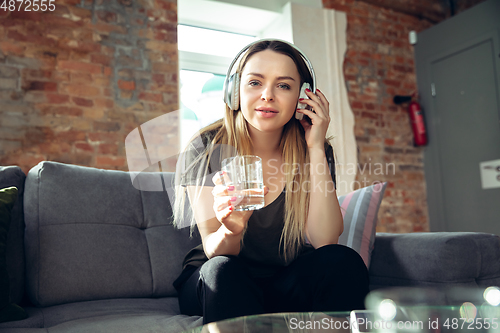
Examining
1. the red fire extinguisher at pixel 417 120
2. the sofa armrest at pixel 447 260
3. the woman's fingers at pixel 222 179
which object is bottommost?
the sofa armrest at pixel 447 260

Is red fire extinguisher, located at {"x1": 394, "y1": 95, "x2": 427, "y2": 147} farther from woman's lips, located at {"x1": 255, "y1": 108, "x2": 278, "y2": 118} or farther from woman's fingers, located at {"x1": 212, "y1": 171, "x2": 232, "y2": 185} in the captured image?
woman's fingers, located at {"x1": 212, "y1": 171, "x2": 232, "y2": 185}

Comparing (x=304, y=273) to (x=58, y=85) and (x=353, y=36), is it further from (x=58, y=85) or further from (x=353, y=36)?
(x=353, y=36)

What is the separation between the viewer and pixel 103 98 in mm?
2566

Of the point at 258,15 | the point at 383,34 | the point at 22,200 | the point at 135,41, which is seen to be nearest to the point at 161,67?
the point at 135,41

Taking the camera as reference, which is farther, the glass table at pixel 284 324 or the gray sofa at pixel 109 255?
the gray sofa at pixel 109 255

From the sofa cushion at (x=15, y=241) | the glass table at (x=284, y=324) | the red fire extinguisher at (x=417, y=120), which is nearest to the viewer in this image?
the glass table at (x=284, y=324)

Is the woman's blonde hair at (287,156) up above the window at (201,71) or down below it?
below

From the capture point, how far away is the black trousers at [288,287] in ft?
2.81

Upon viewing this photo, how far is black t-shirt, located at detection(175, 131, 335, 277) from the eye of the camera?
1.17 m

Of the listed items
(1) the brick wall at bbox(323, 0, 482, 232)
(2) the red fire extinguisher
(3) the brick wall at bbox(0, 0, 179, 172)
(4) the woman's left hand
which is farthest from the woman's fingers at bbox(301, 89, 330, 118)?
(2) the red fire extinguisher

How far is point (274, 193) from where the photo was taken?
129 cm

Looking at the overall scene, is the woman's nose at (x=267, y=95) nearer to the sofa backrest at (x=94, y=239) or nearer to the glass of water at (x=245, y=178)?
the glass of water at (x=245, y=178)

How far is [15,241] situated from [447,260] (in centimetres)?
130

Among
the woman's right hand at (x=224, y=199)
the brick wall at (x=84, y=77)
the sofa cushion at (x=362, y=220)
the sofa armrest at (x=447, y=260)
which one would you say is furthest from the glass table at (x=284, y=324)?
the brick wall at (x=84, y=77)
